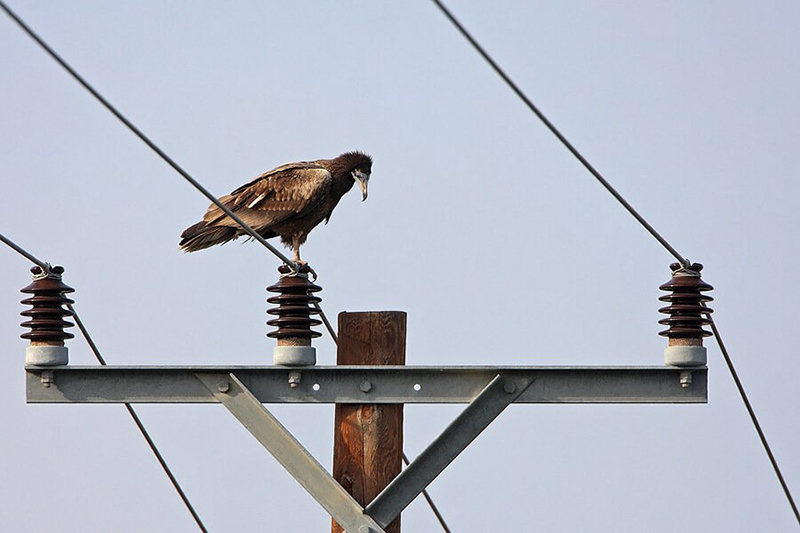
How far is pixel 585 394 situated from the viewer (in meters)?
5.34

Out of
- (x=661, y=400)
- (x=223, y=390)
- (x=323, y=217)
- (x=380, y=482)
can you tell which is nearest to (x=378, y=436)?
(x=380, y=482)

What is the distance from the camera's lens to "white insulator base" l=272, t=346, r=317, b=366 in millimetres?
5357

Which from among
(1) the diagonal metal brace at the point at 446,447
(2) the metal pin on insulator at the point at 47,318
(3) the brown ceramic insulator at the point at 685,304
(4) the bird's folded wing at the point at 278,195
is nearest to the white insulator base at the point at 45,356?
(2) the metal pin on insulator at the point at 47,318

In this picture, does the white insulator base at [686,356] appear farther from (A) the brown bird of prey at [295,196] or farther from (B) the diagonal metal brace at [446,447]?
(A) the brown bird of prey at [295,196]

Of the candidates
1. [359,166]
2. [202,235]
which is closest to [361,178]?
[359,166]

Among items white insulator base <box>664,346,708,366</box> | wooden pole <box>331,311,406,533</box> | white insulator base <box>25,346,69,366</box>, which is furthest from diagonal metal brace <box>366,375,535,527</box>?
white insulator base <box>25,346,69,366</box>

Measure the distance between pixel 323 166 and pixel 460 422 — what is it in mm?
5418

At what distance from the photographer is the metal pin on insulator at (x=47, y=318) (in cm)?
546

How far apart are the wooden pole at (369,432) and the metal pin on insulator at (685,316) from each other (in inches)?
40.8

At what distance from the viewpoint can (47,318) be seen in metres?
5.57

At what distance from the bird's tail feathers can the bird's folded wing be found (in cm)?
41

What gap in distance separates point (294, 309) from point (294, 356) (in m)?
0.23

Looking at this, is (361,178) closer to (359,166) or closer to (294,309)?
(359,166)

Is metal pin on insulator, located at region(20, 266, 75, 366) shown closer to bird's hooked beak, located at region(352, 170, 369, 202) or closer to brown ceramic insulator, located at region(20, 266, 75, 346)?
brown ceramic insulator, located at region(20, 266, 75, 346)
